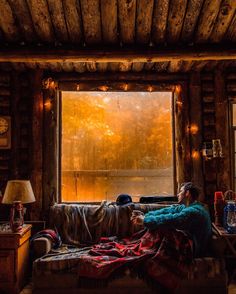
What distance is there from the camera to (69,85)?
5320mm

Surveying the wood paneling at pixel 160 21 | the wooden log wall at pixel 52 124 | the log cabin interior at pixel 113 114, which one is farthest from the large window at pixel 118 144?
the wood paneling at pixel 160 21

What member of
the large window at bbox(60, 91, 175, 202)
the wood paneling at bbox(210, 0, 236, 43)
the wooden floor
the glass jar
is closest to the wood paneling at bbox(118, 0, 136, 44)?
the wood paneling at bbox(210, 0, 236, 43)

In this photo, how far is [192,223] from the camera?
390cm

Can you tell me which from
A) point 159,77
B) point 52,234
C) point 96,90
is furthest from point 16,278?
point 159,77

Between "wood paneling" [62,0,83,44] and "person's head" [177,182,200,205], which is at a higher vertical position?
"wood paneling" [62,0,83,44]

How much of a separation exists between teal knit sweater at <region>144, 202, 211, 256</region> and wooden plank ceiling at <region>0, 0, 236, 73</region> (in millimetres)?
2086

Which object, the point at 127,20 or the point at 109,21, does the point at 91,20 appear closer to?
the point at 109,21

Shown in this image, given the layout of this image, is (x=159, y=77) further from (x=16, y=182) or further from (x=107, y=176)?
(x=16, y=182)

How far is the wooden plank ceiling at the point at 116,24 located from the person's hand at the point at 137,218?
7.19ft

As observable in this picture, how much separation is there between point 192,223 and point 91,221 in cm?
157

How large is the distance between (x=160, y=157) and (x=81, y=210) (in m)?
1.66

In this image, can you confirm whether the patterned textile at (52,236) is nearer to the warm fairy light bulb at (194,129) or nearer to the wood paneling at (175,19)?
the warm fairy light bulb at (194,129)

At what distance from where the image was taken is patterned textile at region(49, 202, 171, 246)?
4727 millimetres

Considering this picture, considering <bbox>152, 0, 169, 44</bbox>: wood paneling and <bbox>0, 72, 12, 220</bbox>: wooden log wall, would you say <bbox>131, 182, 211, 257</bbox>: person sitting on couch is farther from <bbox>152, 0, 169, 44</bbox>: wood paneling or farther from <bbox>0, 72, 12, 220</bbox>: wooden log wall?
<bbox>0, 72, 12, 220</bbox>: wooden log wall
